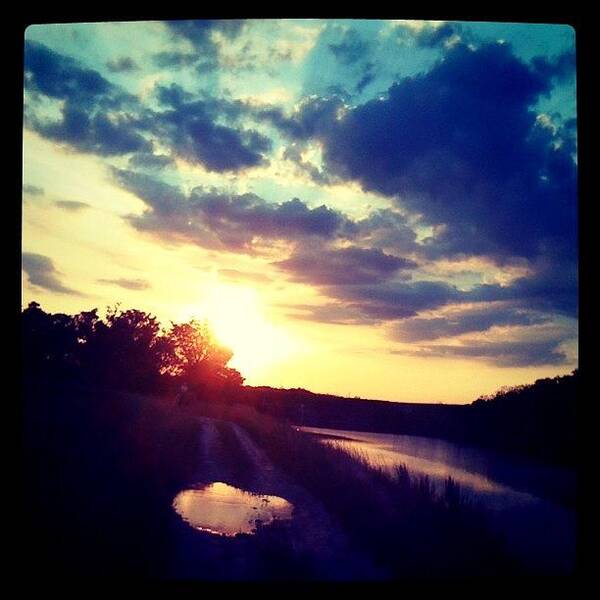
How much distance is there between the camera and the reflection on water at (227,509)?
5738mm

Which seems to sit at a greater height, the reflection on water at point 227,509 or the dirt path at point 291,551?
the dirt path at point 291,551

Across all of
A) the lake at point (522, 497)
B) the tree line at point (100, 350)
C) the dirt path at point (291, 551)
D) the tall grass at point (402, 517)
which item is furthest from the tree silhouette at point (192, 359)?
the dirt path at point (291, 551)

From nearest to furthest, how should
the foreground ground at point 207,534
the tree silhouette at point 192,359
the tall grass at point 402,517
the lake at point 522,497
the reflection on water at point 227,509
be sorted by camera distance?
the lake at point 522,497
the foreground ground at point 207,534
the tall grass at point 402,517
the reflection on water at point 227,509
the tree silhouette at point 192,359

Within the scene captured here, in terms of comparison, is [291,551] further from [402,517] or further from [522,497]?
[522,497]

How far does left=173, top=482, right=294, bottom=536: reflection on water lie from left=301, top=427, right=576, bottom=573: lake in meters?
2.71

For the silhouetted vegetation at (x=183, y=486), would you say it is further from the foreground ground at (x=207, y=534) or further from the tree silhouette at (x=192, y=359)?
the tree silhouette at (x=192, y=359)

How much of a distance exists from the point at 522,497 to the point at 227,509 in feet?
14.4

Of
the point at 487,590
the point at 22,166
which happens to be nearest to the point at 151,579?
the point at 487,590

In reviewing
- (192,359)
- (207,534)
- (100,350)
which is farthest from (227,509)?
(192,359)

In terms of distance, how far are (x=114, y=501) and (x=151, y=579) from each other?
2.53 meters

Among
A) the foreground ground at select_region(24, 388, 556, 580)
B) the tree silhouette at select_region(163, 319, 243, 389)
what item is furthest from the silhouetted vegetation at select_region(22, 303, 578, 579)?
the tree silhouette at select_region(163, 319, 243, 389)

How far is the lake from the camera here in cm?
330

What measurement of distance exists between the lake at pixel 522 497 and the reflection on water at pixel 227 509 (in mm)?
2707

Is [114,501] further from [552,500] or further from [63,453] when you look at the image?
[552,500]
